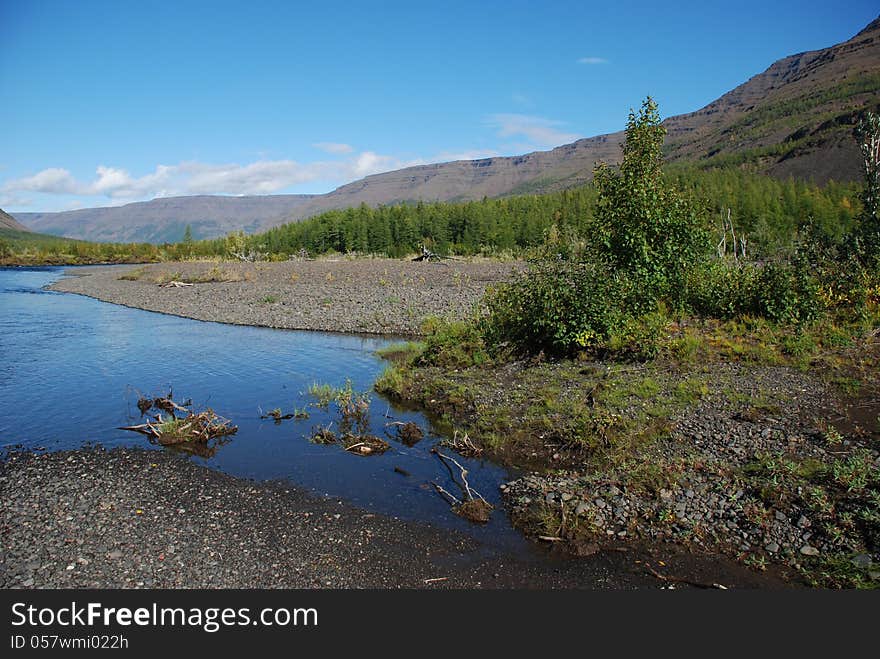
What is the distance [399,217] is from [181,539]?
8875cm

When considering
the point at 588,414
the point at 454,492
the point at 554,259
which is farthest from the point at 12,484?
the point at 554,259

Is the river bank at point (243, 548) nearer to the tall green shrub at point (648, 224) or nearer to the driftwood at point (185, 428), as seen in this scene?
the driftwood at point (185, 428)

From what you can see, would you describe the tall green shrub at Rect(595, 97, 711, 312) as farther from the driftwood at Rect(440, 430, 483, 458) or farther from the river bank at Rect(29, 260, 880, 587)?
the driftwood at Rect(440, 430, 483, 458)

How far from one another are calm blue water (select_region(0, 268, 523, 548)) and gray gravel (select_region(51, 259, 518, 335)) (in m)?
2.18

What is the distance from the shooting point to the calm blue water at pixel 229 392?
39.2 feet

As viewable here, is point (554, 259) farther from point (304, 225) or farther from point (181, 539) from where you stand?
point (304, 225)

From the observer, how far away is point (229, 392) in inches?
731

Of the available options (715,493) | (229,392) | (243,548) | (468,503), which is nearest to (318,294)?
(229,392)

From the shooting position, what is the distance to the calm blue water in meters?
12.0

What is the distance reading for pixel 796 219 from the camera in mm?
81125

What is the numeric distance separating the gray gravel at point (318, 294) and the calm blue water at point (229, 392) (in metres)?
2.18

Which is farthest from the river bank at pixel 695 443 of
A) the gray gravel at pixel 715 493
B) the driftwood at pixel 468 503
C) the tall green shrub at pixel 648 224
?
the tall green shrub at pixel 648 224

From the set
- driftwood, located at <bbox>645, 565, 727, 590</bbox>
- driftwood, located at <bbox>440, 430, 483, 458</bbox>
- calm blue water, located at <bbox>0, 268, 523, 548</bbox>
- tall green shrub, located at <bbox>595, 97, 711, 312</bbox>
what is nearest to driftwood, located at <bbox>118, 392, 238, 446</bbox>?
calm blue water, located at <bbox>0, 268, 523, 548</bbox>

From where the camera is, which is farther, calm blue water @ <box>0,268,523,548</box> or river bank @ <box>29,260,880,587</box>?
calm blue water @ <box>0,268,523,548</box>
